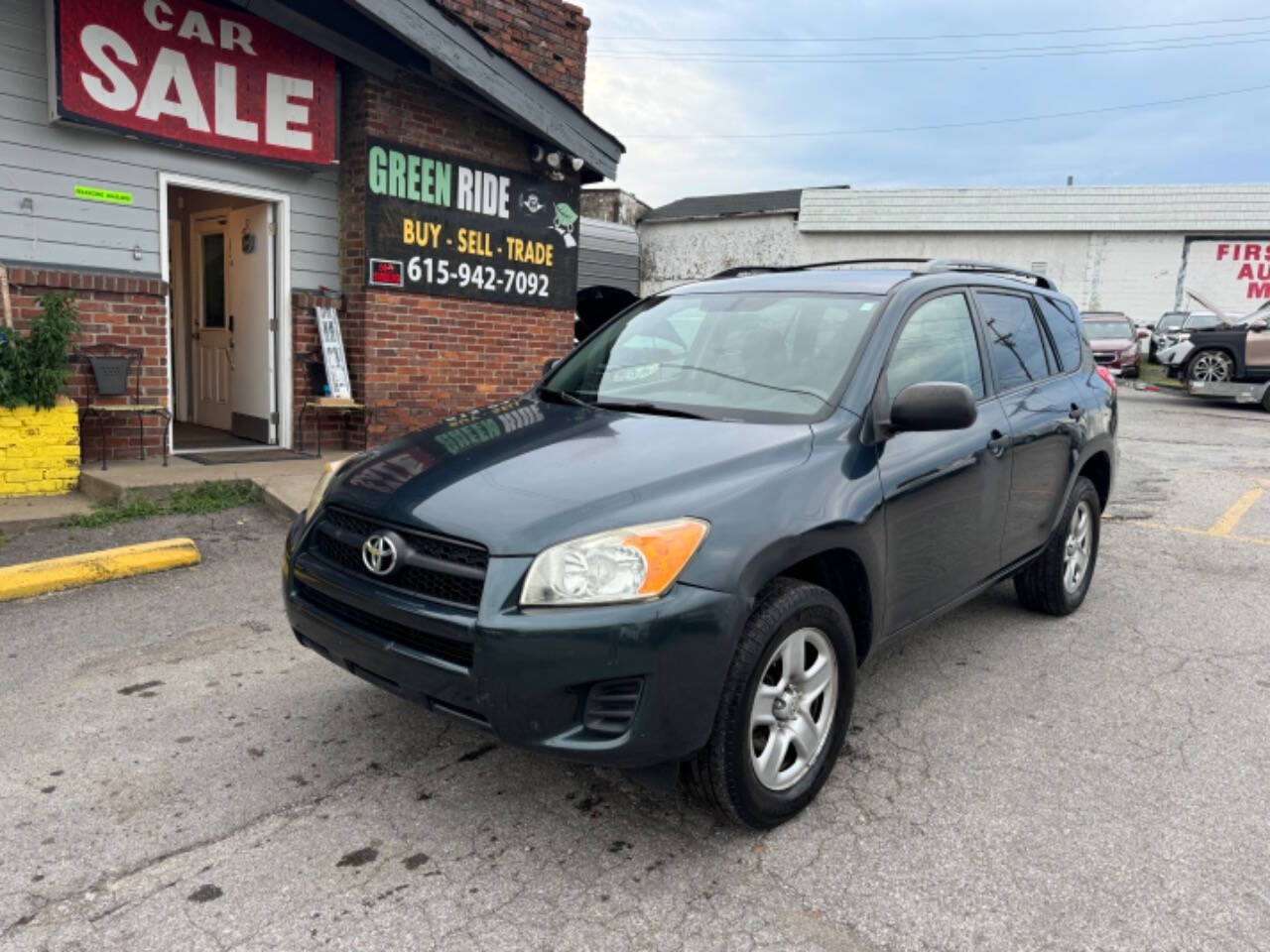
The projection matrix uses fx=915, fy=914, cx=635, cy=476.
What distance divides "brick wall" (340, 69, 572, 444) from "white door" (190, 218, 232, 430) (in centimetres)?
147

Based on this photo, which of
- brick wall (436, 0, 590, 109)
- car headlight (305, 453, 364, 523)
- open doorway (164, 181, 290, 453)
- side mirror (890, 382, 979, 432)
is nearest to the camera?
side mirror (890, 382, 979, 432)

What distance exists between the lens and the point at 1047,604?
191 inches

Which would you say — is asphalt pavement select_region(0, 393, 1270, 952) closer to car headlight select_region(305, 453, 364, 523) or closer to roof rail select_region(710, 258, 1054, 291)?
car headlight select_region(305, 453, 364, 523)

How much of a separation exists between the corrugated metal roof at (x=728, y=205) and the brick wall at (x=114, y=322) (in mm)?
23631

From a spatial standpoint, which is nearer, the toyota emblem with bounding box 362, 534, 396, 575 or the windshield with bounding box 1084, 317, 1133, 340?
the toyota emblem with bounding box 362, 534, 396, 575

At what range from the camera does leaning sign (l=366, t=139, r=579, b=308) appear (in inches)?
328

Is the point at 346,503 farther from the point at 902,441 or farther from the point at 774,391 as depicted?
the point at 902,441

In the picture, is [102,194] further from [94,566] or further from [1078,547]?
[1078,547]

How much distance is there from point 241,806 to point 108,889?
1.53ft

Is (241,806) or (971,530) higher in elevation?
(971,530)

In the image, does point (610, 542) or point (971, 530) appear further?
point (971, 530)

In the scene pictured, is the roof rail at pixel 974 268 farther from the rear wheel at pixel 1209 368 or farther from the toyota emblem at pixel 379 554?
the rear wheel at pixel 1209 368

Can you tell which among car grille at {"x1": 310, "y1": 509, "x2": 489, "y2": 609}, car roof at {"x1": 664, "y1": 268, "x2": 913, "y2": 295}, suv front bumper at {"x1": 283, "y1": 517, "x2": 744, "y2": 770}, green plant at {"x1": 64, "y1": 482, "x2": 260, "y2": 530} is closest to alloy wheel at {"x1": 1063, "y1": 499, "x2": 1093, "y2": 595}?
car roof at {"x1": 664, "y1": 268, "x2": 913, "y2": 295}

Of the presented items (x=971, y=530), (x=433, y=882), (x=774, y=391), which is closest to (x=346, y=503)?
(x=433, y=882)
